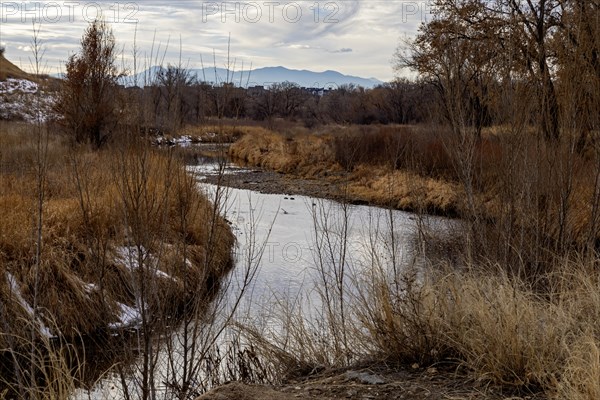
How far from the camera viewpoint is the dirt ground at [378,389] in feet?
11.7

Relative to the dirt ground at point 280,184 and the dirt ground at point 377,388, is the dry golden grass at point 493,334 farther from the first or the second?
the dirt ground at point 280,184

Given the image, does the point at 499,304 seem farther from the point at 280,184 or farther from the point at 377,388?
the point at 280,184

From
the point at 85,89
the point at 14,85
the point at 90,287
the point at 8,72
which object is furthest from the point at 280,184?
the point at 8,72

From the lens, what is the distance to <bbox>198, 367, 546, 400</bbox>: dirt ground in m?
3.57

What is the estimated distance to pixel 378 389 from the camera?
12.4 ft

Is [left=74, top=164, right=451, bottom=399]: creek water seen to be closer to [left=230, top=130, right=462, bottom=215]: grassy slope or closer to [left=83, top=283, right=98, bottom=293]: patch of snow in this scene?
[left=230, top=130, right=462, bottom=215]: grassy slope

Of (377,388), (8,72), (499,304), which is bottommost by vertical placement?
(377,388)

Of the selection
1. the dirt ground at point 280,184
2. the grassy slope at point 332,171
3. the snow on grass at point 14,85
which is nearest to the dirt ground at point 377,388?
the grassy slope at point 332,171

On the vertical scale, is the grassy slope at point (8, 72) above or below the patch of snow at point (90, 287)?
above

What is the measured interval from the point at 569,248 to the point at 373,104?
31018 mm

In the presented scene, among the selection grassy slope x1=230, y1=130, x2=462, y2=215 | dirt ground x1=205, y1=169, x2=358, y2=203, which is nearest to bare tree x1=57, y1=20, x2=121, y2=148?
dirt ground x1=205, y1=169, x2=358, y2=203

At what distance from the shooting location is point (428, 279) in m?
4.98

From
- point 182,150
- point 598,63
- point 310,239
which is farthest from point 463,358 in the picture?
point 310,239

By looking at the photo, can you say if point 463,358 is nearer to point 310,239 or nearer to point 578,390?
point 578,390
